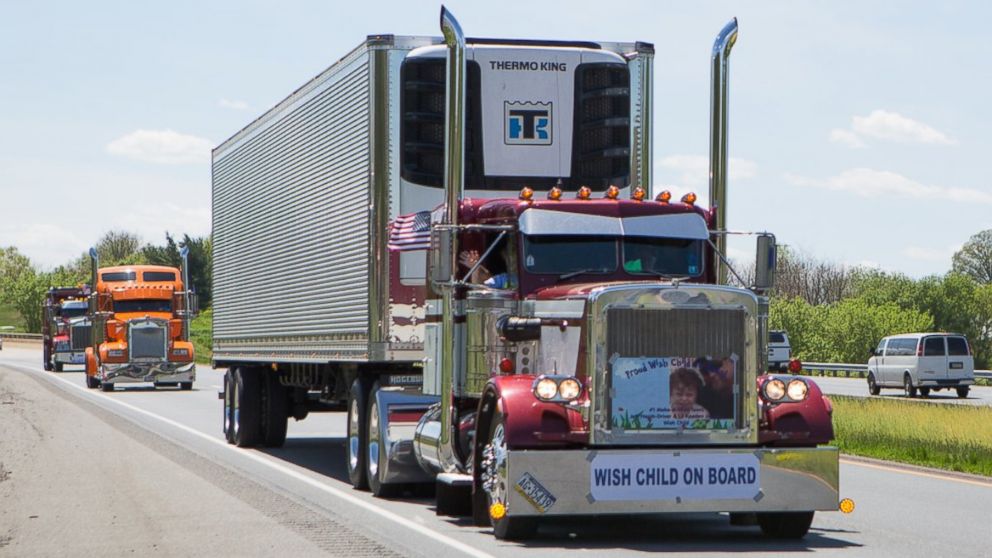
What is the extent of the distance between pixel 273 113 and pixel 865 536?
428 inches

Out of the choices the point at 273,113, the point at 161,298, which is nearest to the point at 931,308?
the point at 161,298

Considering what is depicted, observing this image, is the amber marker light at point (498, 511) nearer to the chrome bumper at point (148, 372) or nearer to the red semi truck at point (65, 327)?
the chrome bumper at point (148, 372)

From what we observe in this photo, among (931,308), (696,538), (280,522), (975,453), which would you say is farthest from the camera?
(931,308)

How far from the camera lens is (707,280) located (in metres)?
13.3

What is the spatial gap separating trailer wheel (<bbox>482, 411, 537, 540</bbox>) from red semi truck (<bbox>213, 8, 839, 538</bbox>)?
0.02m

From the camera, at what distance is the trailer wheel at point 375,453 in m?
15.4

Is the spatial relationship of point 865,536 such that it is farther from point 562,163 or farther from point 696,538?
point 562,163

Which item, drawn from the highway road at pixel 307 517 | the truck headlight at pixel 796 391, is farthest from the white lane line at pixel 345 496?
the truck headlight at pixel 796 391

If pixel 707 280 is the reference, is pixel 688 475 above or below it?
below

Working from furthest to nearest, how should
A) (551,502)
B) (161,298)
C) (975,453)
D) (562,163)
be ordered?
(161,298)
(975,453)
(562,163)
(551,502)

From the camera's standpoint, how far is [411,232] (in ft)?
50.4

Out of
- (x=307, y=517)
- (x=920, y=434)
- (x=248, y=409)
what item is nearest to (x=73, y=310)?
(x=248, y=409)

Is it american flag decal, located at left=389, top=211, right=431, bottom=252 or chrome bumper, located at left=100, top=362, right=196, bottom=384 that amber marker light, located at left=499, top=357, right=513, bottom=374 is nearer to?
american flag decal, located at left=389, top=211, right=431, bottom=252

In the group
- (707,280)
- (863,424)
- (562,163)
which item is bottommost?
(863,424)
